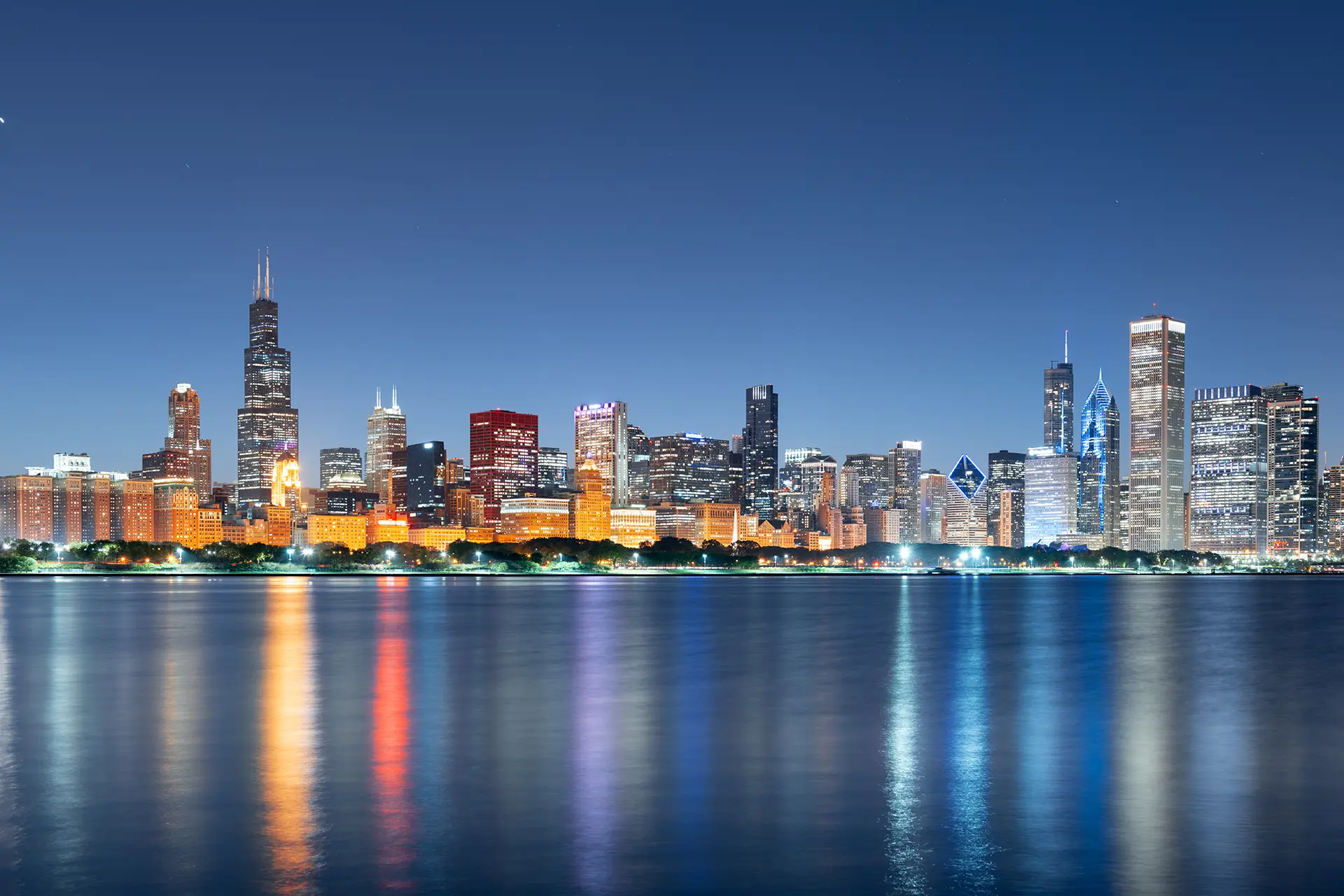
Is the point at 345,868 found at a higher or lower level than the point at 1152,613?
higher

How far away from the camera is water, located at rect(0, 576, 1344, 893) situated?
16.3 meters

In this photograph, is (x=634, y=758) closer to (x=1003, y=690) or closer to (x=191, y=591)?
(x=1003, y=690)

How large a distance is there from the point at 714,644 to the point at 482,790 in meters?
44.3

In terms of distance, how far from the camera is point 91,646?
198 feet

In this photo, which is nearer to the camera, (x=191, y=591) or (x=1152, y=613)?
(x=1152, y=613)

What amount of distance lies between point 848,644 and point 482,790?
47203 millimetres

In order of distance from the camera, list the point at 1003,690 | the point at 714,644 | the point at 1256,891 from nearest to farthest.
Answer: the point at 1256,891, the point at 1003,690, the point at 714,644

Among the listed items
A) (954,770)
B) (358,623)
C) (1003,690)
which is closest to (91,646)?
(358,623)

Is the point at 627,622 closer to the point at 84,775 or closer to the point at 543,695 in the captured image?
the point at 543,695

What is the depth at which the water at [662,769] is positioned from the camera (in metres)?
16.3

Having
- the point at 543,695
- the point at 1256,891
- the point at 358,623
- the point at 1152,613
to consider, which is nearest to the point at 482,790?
the point at 1256,891

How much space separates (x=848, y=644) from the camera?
220 feet

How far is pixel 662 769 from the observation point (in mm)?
24625

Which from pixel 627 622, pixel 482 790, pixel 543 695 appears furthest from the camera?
pixel 627 622
